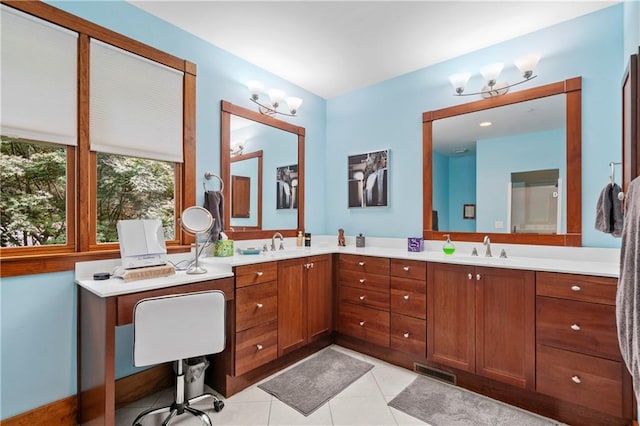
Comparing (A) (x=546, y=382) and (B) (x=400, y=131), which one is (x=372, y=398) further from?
(B) (x=400, y=131)

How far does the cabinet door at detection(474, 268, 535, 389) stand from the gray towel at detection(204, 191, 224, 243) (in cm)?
200

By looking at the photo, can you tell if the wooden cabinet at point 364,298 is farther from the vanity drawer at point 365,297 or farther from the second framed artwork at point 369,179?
the second framed artwork at point 369,179

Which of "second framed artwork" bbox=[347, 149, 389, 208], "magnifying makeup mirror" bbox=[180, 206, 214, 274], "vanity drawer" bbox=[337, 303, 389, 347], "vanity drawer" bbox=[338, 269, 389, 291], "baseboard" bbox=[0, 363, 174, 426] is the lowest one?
"baseboard" bbox=[0, 363, 174, 426]

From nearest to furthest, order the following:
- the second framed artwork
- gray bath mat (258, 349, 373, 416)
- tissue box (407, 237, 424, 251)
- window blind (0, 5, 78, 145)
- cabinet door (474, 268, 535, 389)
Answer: window blind (0, 5, 78, 145) → cabinet door (474, 268, 535, 389) → gray bath mat (258, 349, 373, 416) → tissue box (407, 237, 424, 251) → the second framed artwork

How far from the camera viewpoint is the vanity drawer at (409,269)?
239 cm

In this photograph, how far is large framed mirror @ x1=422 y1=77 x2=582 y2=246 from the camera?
7.41 ft

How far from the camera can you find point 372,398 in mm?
2086

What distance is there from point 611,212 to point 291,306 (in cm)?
229

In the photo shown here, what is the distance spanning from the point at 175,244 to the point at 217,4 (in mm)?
1784

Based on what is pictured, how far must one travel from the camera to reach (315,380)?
7.59ft

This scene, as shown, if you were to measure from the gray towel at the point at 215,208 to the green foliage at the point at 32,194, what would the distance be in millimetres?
897

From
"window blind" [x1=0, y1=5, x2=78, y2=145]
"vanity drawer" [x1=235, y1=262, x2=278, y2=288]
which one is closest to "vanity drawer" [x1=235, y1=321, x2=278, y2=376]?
"vanity drawer" [x1=235, y1=262, x2=278, y2=288]

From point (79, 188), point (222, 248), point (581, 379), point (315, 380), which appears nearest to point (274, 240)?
point (222, 248)

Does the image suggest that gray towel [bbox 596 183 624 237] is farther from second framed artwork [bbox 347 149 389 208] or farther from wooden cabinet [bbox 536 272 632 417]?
second framed artwork [bbox 347 149 389 208]
